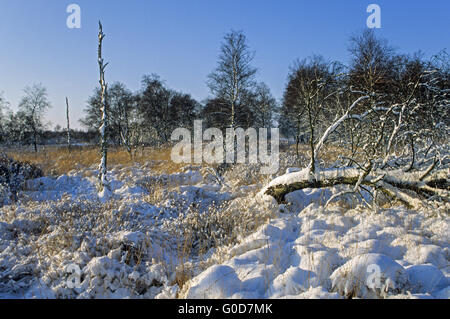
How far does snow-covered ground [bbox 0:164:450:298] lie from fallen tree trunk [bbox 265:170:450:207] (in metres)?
0.26

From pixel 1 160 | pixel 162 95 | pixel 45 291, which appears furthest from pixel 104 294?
pixel 162 95

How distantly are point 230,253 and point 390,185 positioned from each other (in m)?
3.61

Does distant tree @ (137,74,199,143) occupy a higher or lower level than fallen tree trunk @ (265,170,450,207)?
higher

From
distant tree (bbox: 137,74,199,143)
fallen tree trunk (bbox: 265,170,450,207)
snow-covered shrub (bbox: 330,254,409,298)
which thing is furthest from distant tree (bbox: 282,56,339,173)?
distant tree (bbox: 137,74,199,143)

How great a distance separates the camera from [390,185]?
4.53 meters

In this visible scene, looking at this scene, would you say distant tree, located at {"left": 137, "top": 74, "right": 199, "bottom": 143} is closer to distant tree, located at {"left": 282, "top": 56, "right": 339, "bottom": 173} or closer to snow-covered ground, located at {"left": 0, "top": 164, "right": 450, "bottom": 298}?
distant tree, located at {"left": 282, "top": 56, "right": 339, "bottom": 173}

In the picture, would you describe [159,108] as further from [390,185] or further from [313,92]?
[390,185]

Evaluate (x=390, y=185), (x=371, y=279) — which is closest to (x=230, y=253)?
(x=371, y=279)

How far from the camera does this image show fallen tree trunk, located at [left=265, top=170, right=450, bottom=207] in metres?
4.26

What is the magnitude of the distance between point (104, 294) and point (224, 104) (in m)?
12.2
